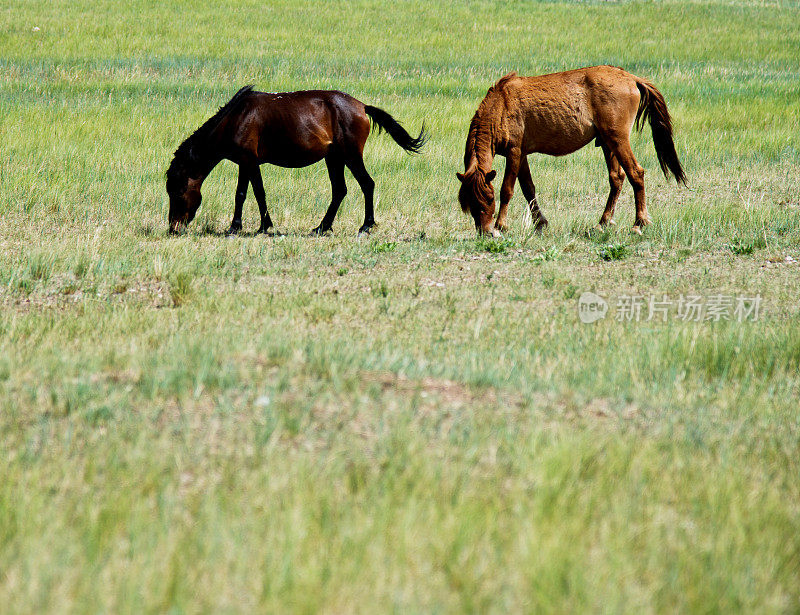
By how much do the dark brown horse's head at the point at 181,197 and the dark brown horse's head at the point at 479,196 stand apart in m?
2.87

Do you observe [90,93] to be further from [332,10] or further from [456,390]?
[332,10]

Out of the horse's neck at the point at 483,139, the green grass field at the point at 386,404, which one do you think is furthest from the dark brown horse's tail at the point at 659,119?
the horse's neck at the point at 483,139

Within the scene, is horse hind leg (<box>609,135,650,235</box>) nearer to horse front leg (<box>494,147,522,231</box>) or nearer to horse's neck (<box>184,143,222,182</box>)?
horse front leg (<box>494,147,522,231</box>)

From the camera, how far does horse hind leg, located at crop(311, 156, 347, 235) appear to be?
9.58 m

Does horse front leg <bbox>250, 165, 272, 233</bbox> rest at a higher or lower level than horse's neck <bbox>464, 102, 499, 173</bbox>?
lower

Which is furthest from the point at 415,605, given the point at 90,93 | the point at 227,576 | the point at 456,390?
the point at 90,93

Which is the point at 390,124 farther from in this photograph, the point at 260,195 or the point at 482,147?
the point at 260,195

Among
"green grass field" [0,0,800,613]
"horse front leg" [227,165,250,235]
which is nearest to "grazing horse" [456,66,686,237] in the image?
"green grass field" [0,0,800,613]

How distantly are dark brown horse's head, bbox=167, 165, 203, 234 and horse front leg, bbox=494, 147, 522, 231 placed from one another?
3.24 meters

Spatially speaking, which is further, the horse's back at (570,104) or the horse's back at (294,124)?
the horse's back at (570,104)

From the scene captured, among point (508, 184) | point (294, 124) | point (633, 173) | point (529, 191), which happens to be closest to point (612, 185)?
point (633, 173)

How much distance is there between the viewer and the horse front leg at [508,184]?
9.12 metres

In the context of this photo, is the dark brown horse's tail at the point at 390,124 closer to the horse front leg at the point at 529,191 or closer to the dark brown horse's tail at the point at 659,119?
the horse front leg at the point at 529,191

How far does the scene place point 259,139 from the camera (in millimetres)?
9289
